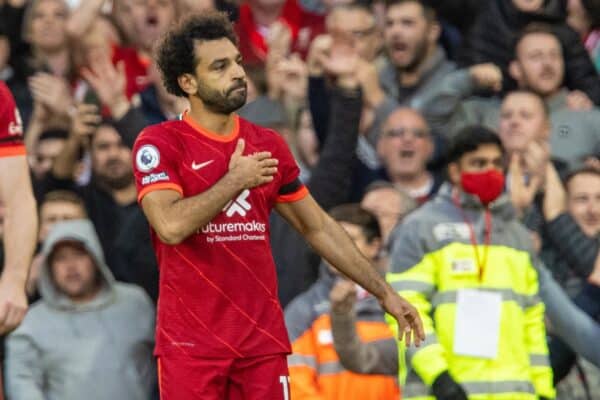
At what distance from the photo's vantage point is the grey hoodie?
9164mm

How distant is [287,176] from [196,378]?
33.5 inches

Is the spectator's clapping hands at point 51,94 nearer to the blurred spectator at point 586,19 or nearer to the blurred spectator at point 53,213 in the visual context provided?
the blurred spectator at point 53,213

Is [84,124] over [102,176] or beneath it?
over

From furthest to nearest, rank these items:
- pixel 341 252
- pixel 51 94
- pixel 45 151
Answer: pixel 51 94
pixel 45 151
pixel 341 252

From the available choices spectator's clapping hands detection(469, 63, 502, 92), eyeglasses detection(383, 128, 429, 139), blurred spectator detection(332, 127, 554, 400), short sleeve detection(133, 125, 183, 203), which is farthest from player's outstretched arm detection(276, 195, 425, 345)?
spectator's clapping hands detection(469, 63, 502, 92)

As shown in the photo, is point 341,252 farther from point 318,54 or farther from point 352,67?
point 318,54

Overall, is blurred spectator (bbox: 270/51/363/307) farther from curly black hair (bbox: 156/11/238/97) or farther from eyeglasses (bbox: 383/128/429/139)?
curly black hair (bbox: 156/11/238/97)

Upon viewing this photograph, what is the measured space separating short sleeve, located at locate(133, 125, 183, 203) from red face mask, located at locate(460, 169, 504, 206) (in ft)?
8.17

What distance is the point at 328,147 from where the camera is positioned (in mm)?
10055

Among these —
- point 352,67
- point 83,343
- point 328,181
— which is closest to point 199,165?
point 83,343

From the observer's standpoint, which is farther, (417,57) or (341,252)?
(417,57)

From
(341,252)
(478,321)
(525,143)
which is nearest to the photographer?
(341,252)

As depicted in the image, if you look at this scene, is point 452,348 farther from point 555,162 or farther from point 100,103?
point 100,103

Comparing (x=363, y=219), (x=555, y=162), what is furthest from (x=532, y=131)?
(x=363, y=219)
